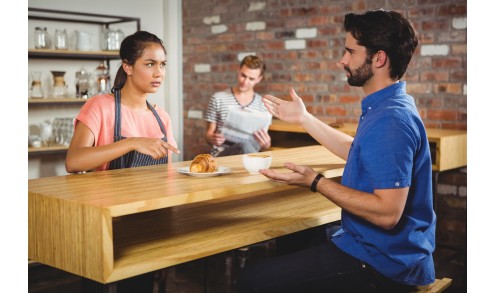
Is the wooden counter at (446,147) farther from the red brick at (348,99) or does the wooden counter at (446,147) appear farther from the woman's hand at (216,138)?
the woman's hand at (216,138)

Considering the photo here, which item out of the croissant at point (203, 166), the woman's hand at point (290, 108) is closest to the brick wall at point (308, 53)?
the woman's hand at point (290, 108)

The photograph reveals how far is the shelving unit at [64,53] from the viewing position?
4816 mm

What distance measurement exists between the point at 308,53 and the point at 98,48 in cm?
197

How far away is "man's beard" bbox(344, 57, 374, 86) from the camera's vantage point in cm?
203

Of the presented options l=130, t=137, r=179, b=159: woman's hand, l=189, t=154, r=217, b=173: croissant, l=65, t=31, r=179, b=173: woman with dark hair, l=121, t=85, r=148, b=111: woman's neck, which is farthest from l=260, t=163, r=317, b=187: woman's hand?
l=121, t=85, r=148, b=111: woman's neck

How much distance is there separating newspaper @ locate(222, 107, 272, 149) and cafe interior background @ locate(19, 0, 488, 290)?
0.65 m

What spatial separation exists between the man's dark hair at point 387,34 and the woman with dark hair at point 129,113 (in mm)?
978

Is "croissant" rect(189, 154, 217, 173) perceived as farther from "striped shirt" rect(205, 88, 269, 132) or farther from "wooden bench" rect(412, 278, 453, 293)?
"striped shirt" rect(205, 88, 269, 132)

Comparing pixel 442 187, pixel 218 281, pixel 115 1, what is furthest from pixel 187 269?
pixel 115 1

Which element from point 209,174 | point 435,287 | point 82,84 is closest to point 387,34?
point 209,174
